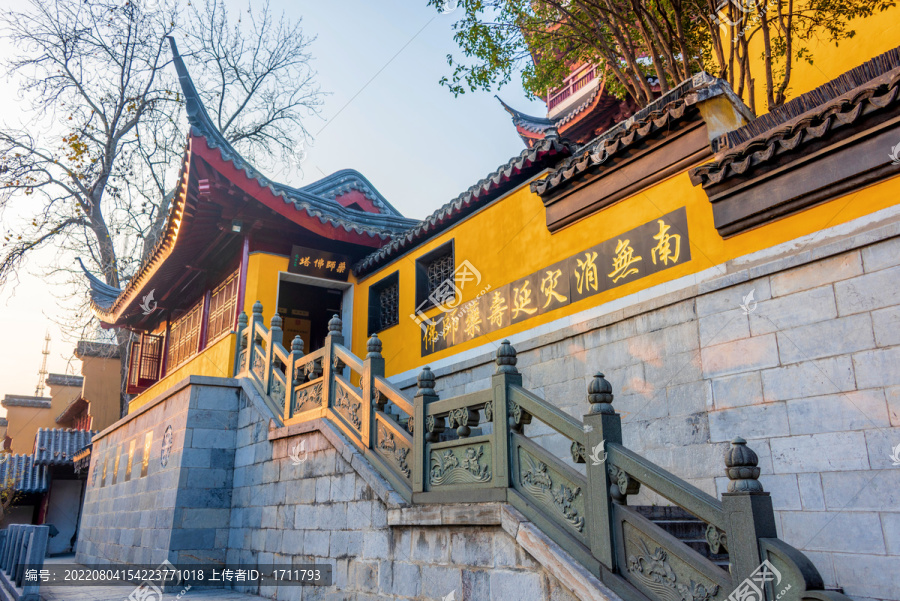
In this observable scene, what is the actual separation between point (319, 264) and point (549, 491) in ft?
25.8

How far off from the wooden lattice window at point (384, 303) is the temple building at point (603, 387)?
1.12 feet

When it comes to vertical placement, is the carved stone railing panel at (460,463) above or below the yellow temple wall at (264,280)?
below

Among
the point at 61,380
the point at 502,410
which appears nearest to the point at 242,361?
the point at 502,410

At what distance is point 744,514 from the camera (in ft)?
9.51

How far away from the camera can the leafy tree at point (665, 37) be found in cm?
774

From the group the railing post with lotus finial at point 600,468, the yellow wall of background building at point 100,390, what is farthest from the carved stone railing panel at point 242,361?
the yellow wall of background building at point 100,390

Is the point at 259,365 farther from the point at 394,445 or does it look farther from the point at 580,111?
the point at 580,111

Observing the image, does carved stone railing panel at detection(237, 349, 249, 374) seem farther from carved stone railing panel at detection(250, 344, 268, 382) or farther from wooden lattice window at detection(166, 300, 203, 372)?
wooden lattice window at detection(166, 300, 203, 372)

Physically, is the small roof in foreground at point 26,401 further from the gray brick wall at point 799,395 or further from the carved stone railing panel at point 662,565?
the carved stone railing panel at point 662,565

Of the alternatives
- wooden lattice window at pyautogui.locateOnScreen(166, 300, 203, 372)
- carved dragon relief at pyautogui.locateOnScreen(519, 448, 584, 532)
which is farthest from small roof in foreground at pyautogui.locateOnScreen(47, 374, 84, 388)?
carved dragon relief at pyautogui.locateOnScreen(519, 448, 584, 532)

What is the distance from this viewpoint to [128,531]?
384 inches

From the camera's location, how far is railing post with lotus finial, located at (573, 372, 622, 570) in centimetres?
350

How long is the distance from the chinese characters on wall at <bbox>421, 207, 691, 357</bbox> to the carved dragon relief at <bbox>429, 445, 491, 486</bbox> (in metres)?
2.62

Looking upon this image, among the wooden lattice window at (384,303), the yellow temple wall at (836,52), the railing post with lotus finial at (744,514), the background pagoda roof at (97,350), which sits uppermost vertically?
the background pagoda roof at (97,350)
